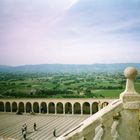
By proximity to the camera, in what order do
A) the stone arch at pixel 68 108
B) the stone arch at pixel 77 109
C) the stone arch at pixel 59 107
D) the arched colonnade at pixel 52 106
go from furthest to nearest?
the stone arch at pixel 59 107 → the stone arch at pixel 77 109 → the stone arch at pixel 68 108 → the arched colonnade at pixel 52 106

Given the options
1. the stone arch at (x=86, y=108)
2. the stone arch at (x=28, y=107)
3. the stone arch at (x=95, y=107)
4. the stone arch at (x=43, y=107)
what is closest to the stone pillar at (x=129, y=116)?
the stone arch at (x=95, y=107)

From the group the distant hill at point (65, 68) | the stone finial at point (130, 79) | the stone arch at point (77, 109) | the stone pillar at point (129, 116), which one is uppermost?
the stone finial at point (130, 79)

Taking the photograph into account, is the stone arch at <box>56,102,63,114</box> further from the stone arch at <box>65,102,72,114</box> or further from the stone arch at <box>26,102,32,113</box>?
the stone arch at <box>26,102,32,113</box>

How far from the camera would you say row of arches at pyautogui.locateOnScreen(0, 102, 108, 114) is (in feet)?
118

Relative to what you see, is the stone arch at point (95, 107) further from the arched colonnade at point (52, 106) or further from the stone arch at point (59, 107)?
the stone arch at point (59, 107)

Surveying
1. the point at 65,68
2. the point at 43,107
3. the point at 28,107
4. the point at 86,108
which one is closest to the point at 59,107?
the point at 43,107

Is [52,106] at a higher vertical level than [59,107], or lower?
higher

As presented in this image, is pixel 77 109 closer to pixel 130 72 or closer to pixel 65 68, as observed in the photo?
pixel 130 72

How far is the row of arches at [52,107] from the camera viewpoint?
3591cm

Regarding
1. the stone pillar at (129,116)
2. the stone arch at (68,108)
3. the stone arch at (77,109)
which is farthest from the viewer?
the stone arch at (77,109)

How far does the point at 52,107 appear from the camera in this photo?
38000 millimetres

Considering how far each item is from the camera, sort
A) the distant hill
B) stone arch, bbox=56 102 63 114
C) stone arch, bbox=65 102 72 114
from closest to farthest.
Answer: stone arch, bbox=65 102 72 114 < stone arch, bbox=56 102 63 114 < the distant hill

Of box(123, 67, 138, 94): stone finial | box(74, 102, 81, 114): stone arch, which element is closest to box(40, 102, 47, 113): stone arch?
box(74, 102, 81, 114): stone arch

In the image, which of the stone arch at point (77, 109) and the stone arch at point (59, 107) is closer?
the stone arch at point (77, 109)
